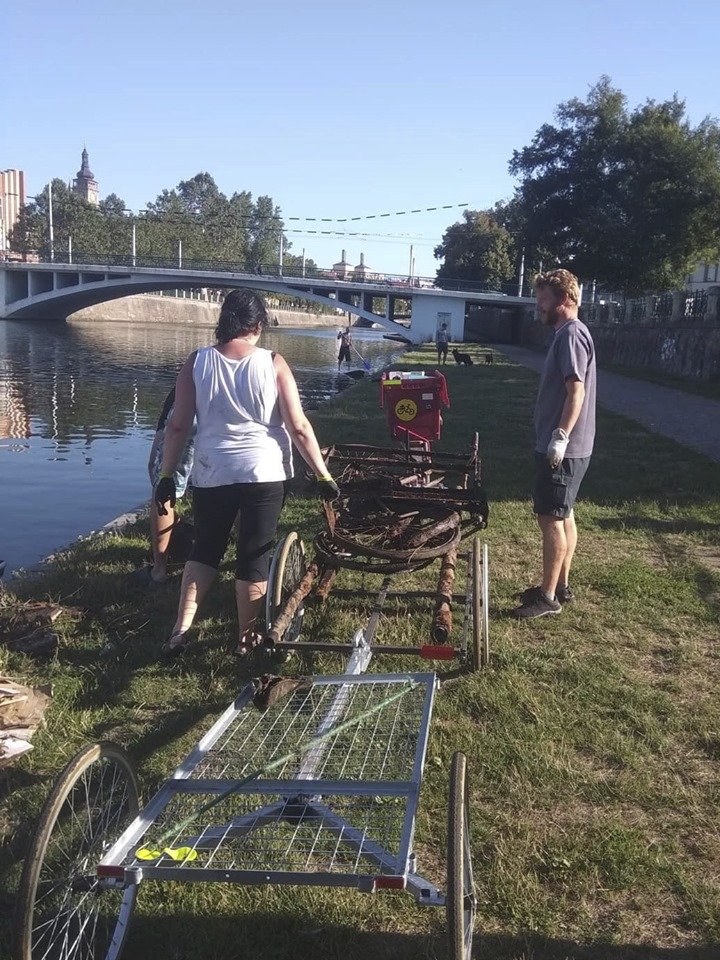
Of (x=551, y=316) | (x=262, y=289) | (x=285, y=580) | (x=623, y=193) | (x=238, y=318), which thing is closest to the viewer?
(x=238, y=318)

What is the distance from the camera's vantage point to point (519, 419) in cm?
1548

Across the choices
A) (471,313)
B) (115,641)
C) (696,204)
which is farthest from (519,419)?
(471,313)

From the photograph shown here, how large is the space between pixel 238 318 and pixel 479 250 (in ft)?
276

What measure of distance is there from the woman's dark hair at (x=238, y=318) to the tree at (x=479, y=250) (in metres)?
77.4

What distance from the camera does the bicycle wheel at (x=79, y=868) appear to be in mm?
2291

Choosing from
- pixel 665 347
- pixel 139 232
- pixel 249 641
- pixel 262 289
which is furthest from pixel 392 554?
pixel 139 232

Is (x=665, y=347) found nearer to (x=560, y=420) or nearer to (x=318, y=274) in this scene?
(x=560, y=420)

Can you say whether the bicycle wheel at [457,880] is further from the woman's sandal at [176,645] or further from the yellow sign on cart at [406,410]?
the yellow sign on cart at [406,410]

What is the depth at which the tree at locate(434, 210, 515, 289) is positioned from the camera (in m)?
82.2

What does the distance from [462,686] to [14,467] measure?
10.5 metres

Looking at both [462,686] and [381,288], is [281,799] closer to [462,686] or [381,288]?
[462,686]

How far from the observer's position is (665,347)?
2628 cm

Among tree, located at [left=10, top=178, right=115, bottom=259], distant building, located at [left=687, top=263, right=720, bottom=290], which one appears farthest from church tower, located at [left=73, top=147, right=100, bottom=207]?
distant building, located at [left=687, top=263, right=720, bottom=290]

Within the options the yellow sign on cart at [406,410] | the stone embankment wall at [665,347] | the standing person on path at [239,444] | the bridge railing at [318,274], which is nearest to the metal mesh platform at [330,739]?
the standing person on path at [239,444]
